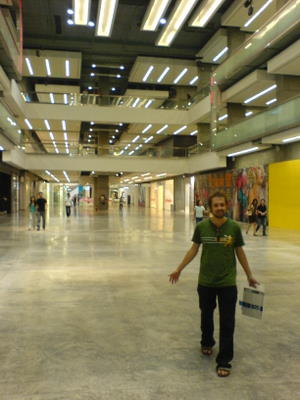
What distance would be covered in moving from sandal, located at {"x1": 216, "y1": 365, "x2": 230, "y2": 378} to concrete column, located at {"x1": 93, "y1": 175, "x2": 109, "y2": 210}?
131 feet

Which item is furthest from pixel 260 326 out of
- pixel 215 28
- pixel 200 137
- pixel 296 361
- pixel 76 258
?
pixel 200 137

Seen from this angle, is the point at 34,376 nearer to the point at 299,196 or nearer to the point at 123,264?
the point at 123,264

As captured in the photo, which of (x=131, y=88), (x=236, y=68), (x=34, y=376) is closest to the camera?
(x=34, y=376)

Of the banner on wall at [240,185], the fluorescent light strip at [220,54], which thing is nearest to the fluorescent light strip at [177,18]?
the banner on wall at [240,185]

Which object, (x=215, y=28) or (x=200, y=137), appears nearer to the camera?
(x=215, y=28)

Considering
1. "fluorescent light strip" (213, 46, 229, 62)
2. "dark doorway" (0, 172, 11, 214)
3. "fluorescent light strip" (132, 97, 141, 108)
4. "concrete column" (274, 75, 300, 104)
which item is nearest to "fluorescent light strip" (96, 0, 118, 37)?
"concrete column" (274, 75, 300, 104)

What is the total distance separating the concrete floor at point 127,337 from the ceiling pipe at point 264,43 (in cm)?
1233

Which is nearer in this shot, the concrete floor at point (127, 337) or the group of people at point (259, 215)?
the concrete floor at point (127, 337)

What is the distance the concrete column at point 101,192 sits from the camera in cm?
Answer: 4359

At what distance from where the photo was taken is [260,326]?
18.2 ft

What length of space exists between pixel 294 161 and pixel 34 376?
20.0 m

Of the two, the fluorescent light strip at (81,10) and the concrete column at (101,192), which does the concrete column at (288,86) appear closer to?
the fluorescent light strip at (81,10)

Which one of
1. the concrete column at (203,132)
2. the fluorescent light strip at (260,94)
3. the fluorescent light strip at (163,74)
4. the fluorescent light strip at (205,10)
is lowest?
the concrete column at (203,132)

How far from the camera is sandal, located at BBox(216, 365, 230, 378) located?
3936 mm
